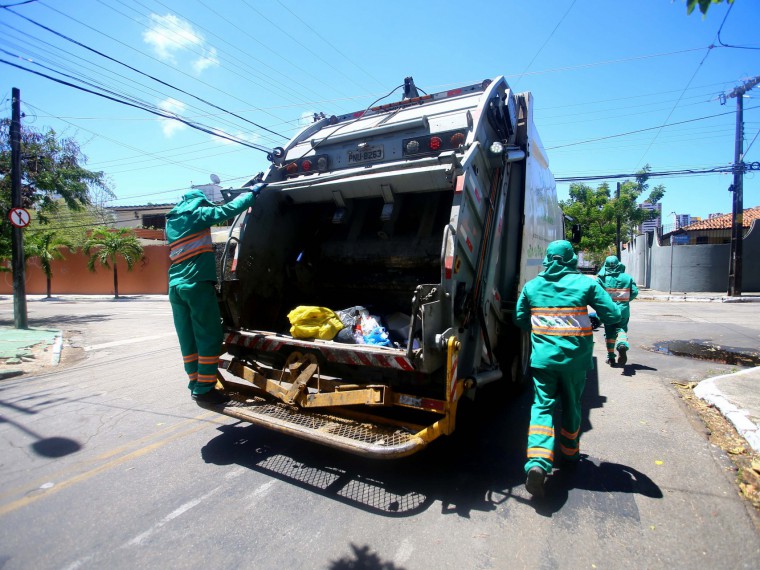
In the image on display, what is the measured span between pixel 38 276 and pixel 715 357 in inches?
1275

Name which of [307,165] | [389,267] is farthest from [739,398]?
[307,165]

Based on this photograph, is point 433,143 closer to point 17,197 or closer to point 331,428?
point 331,428

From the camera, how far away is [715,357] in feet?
23.2

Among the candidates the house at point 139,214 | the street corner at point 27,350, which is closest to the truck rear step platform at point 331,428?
the street corner at point 27,350

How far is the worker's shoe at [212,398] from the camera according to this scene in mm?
3598

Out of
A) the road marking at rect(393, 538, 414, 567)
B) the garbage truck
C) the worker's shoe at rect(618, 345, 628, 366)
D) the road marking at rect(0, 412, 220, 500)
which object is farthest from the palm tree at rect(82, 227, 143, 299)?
the road marking at rect(393, 538, 414, 567)

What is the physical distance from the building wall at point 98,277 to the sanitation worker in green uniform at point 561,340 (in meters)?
24.7

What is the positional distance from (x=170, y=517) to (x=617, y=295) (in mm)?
6076

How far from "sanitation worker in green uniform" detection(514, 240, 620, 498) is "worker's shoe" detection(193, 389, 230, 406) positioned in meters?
2.30

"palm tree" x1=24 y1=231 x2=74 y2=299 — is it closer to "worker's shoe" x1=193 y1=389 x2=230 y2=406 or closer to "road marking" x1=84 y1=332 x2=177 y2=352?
"road marking" x1=84 y1=332 x2=177 y2=352

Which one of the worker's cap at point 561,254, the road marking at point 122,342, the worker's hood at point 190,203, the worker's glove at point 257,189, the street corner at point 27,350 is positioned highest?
the worker's glove at point 257,189

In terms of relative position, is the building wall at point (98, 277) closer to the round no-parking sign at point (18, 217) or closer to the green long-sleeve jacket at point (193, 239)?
the round no-parking sign at point (18, 217)

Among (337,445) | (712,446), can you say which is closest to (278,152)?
(337,445)

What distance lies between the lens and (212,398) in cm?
364
